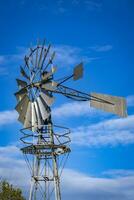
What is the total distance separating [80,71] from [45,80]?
8.04ft

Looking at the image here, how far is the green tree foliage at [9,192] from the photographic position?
60812mm

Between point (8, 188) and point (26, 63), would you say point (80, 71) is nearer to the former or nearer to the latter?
point (26, 63)

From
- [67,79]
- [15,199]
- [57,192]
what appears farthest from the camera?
[15,199]

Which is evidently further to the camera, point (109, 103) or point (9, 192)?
point (9, 192)

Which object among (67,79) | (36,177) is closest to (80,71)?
(67,79)

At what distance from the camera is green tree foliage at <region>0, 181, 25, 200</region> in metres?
60.8

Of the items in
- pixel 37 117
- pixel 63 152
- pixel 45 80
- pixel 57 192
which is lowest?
pixel 57 192

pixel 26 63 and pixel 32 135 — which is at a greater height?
pixel 26 63

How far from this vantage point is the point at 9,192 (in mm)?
61219

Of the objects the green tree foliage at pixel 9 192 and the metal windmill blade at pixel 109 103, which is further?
the green tree foliage at pixel 9 192

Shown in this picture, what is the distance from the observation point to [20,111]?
35.2m

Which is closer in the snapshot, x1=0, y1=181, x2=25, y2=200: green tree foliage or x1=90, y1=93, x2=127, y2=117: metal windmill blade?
x1=90, y1=93, x2=127, y2=117: metal windmill blade

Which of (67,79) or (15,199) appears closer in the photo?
(67,79)

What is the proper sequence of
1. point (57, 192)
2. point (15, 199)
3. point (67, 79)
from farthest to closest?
point (15, 199) < point (67, 79) < point (57, 192)
